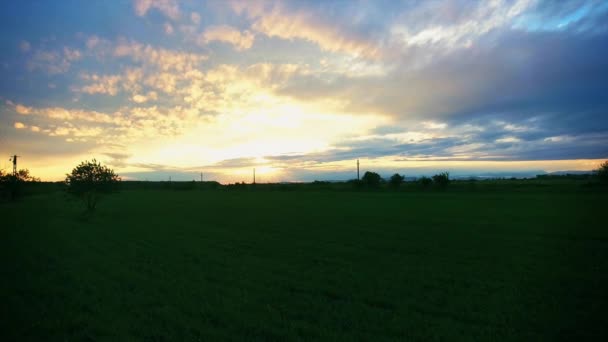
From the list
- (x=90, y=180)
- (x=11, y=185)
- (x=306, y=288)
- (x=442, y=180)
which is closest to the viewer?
(x=306, y=288)

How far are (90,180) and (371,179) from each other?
79.2 m

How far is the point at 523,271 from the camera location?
11.4 metres

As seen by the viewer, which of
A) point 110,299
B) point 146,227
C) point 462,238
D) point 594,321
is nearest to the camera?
point 594,321

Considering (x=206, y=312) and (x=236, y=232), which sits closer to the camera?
(x=206, y=312)

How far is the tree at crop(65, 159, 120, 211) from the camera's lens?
31188 mm

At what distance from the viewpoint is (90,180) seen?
3161 centimetres

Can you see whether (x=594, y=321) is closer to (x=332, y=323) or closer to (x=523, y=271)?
(x=523, y=271)

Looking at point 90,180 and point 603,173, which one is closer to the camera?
point 90,180

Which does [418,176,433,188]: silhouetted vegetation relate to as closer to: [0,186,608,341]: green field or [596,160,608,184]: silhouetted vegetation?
[596,160,608,184]: silhouetted vegetation

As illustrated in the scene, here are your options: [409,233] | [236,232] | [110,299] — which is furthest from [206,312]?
[409,233]

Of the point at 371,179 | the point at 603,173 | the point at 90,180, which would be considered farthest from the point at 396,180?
the point at 90,180

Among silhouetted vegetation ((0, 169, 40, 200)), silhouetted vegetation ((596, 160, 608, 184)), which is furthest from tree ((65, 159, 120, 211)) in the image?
silhouetted vegetation ((596, 160, 608, 184))

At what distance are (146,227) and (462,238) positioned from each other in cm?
2369

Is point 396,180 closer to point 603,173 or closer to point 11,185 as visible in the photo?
point 603,173
